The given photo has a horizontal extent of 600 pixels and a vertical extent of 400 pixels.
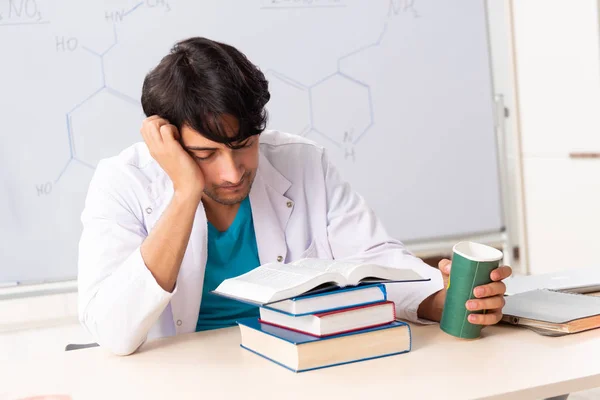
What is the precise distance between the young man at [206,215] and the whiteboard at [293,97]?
951mm

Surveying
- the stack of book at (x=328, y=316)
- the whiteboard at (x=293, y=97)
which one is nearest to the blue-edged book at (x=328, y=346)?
the stack of book at (x=328, y=316)

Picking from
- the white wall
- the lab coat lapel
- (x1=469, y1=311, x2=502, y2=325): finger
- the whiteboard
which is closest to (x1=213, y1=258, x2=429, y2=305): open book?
(x1=469, y1=311, x2=502, y2=325): finger

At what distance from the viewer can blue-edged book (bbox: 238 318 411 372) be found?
112 cm

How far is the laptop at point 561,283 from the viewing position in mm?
1519

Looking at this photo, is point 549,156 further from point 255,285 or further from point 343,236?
point 255,285

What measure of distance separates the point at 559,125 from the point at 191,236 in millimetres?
2092

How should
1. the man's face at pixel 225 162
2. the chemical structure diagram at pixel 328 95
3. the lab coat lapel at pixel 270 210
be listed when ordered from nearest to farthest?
the man's face at pixel 225 162
the lab coat lapel at pixel 270 210
the chemical structure diagram at pixel 328 95

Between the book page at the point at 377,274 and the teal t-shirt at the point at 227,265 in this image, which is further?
the teal t-shirt at the point at 227,265

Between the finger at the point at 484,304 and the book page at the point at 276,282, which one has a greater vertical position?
the book page at the point at 276,282

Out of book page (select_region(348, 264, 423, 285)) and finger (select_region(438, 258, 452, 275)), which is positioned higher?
book page (select_region(348, 264, 423, 285))

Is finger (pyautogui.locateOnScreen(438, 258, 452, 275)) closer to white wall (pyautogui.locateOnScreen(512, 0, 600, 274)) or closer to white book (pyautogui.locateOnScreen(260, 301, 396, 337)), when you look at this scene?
white book (pyautogui.locateOnScreen(260, 301, 396, 337))

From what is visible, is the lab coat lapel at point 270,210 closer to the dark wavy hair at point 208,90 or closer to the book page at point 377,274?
the dark wavy hair at point 208,90

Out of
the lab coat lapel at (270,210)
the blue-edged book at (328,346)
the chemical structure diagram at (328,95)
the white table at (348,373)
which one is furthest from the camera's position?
the chemical structure diagram at (328,95)

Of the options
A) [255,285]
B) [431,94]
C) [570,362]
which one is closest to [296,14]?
[431,94]
